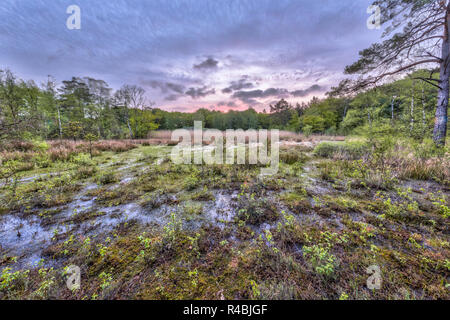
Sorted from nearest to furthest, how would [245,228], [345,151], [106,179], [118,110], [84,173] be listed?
1. [245,228]
2. [106,179]
3. [84,173]
4. [345,151]
5. [118,110]

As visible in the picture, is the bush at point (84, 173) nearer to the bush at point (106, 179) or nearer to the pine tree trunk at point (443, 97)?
the bush at point (106, 179)

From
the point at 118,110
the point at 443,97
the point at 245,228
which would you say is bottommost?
the point at 245,228

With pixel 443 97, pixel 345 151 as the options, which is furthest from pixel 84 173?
pixel 443 97

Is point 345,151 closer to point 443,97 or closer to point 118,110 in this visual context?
point 443,97

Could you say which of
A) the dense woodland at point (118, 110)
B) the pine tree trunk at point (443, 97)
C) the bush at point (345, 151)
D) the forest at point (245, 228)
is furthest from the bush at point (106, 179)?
the pine tree trunk at point (443, 97)

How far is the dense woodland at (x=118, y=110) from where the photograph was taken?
527 cm

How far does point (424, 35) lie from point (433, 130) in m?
3.82

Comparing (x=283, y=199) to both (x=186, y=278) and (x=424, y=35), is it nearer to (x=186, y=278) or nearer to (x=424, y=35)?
(x=186, y=278)

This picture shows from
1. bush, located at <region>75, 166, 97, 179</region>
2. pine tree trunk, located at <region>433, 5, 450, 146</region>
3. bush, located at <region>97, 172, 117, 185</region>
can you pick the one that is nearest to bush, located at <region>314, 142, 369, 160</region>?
pine tree trunk, located at <region>433, 5, 450, 146</region>

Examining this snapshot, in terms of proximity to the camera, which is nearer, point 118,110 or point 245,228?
point 245,228

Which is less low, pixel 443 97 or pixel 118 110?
pixel 118 110

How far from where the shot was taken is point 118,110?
21344 millimetres

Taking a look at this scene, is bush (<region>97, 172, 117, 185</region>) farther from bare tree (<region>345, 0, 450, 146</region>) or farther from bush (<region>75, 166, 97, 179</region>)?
bare tree (<region>345, 0, 450, 146</region>)
